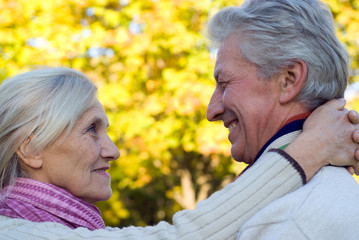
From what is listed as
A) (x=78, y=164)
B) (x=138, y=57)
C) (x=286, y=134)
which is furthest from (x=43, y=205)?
(x=138, y=57)

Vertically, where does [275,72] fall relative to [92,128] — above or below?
above

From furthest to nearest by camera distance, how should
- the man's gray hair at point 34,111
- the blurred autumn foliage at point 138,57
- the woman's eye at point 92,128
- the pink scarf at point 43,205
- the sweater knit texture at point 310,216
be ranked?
the blurred autumn foliage at point 138,57 < the woman's eye at point 92,128 < the man's gray hair at point 34,111 < the pink scarf at point 43,205 < the sweater knit texture at point 310,216

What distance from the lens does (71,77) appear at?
232cm

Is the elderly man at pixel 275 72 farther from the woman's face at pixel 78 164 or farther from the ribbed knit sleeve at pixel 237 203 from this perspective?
the woman's face at pixel 78 164

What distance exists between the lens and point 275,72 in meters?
1.95

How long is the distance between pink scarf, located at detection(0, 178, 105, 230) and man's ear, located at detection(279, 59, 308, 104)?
104 cm

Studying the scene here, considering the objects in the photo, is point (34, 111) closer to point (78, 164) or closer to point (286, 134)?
point (78, 164)

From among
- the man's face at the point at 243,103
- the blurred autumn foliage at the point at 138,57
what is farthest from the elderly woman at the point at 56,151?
the blurred autumn foliage at the point at 138,57

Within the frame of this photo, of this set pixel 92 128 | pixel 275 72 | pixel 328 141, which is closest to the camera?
pixel 328 141

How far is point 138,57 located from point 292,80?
18.2ft

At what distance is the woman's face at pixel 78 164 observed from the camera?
2.19 metres

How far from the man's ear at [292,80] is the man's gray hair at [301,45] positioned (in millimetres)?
18

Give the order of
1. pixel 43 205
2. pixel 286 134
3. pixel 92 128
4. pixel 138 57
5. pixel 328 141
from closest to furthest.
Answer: pixel 328 141 < pixel 286 134 < pixel 43 205 < pixel 92 128 < pixel 138 57

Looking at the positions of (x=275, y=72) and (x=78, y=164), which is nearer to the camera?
(x=275, y=72)
